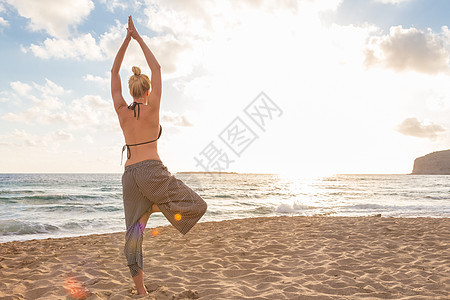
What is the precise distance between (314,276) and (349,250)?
163 centimetres

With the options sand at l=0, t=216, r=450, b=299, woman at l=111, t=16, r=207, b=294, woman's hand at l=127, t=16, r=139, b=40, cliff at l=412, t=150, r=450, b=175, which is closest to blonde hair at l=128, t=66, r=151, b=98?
woman at l=111, t=16, r=207, b=294

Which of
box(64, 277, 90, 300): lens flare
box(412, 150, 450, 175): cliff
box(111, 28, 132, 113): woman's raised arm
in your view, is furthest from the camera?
box(412, 150, 450, 175): cliff

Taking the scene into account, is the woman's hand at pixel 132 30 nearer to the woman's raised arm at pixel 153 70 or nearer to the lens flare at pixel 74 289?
the woman's raised arm at pixel 153 70

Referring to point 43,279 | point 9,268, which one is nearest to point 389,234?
point 43,279

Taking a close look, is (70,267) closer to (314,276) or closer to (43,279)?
(43,279)

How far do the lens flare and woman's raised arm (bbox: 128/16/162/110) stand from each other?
7.28 ft

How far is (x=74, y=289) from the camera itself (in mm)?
3461

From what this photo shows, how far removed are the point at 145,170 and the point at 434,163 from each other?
553ft

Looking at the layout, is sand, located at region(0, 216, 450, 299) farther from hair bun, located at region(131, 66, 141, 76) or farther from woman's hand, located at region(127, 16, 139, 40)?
woman's hand, located at region(127, 16, 139, 40)

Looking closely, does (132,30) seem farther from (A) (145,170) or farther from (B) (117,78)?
(A) (145,170)

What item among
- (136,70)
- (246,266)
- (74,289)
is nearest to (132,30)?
(136,70)

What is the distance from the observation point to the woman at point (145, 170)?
8.36ft

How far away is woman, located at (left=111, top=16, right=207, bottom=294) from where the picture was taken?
2549 millimetres

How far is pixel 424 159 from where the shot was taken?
5871 inches
